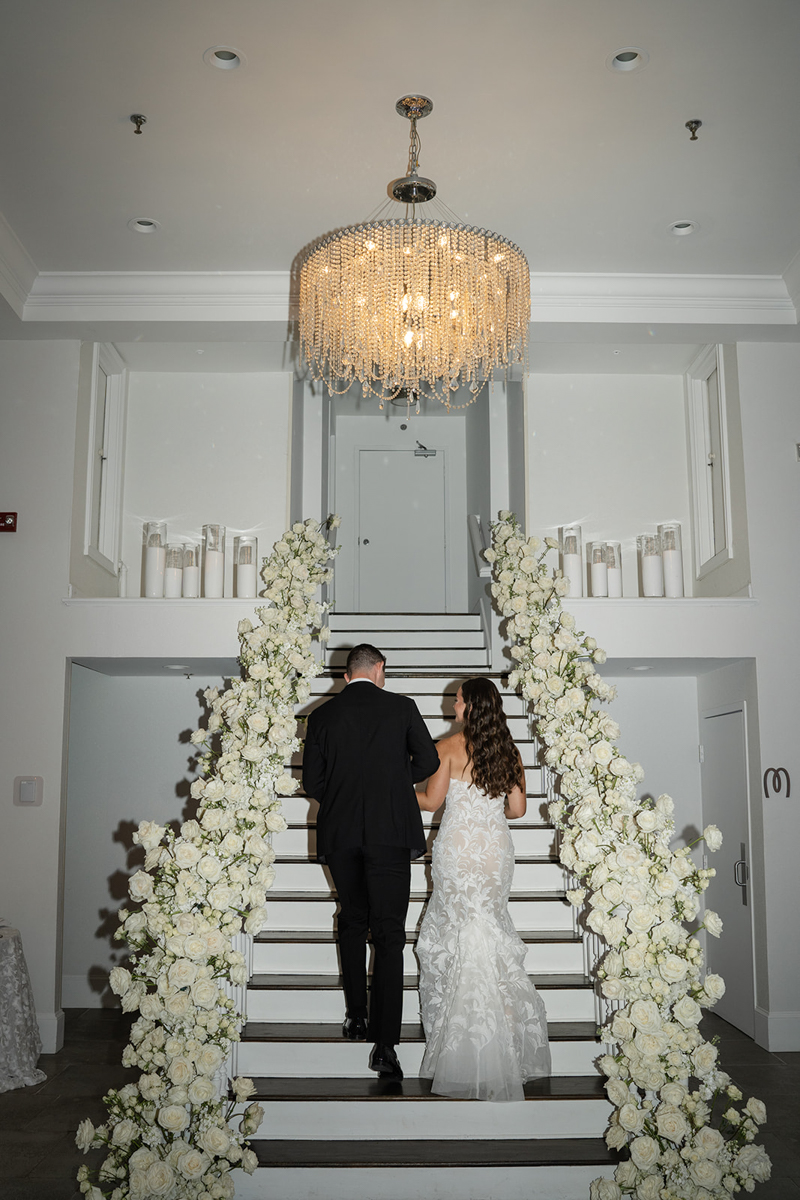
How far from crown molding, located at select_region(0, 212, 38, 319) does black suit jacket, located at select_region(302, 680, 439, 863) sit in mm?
3464

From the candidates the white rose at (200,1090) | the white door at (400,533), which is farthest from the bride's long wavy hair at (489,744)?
the white door at (400,533)

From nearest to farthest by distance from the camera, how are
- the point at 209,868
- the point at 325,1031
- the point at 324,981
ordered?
the point at 209,868 < the point at 325,1031 < the point at 324,981

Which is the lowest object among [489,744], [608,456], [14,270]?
[489,744]

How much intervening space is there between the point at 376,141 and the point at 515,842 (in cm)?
392

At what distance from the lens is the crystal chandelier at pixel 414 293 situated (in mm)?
4059

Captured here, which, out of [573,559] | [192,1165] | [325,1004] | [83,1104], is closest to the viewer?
[192,1165]

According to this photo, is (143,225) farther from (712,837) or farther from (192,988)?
(712,837)

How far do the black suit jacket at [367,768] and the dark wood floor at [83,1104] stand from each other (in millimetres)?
1083

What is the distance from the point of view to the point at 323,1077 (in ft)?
13.8

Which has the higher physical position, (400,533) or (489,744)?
(400,533)

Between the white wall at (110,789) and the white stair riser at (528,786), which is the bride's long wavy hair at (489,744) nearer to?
the white stair riser at (528,786)

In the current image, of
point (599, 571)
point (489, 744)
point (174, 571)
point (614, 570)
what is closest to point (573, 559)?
point (599, 571)

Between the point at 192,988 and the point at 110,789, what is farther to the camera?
the point at 110,789

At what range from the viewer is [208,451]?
766 cm
